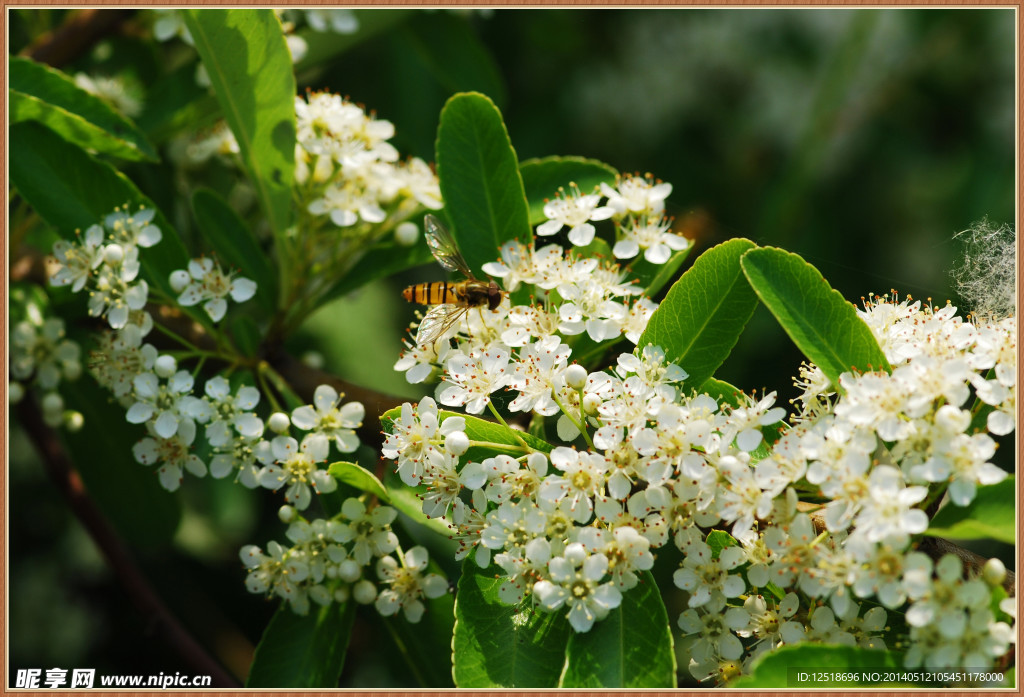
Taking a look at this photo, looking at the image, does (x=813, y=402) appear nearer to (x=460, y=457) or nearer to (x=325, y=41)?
(x=460, y=457)

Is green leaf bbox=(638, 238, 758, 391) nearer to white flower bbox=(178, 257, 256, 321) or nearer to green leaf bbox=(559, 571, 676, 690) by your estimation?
green leaf bbox=(559, 571, 676, 690)

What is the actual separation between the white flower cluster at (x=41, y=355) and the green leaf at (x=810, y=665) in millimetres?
2247

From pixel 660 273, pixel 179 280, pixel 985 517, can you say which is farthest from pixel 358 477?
pixel 985 517

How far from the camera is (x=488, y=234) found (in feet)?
7.75

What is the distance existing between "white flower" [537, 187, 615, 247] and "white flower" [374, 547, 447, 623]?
35.9 inches

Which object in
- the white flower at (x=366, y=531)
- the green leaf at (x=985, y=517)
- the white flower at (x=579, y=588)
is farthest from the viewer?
the white flower at (x=366, y=531)

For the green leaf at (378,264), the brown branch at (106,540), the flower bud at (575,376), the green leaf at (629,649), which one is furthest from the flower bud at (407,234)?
the brown branch at (106,540)

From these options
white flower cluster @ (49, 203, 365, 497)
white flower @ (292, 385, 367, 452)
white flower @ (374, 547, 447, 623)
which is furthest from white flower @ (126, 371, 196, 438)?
white flower @ (374, 547, 447, 623)

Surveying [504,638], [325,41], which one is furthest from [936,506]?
[325,41]

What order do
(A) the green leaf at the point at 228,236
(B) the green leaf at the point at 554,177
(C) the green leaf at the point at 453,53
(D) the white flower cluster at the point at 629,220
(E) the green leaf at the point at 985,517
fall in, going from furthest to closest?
(C) the green leaf at the point at 453,53 → (A) the green leaf at the point at 228,236 → (B) the green leaf at the point at 554,177 → (D) the white flower cluster at the point at 629,220 → (E) the green leaf at the point at 985,517

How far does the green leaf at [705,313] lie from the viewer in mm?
1950

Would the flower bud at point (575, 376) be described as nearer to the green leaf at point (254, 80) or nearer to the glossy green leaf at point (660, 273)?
the glossy green leaf at point (660, 273)

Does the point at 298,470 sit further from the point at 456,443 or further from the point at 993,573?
the point at 993,573

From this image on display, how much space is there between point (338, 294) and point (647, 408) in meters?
1.22
